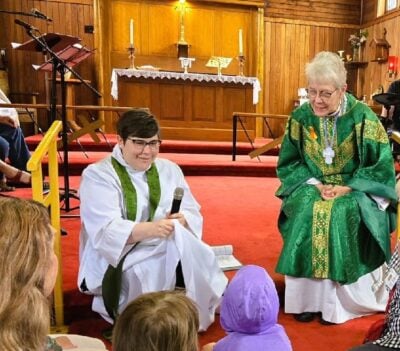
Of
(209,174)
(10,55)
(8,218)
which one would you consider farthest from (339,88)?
(10,55)

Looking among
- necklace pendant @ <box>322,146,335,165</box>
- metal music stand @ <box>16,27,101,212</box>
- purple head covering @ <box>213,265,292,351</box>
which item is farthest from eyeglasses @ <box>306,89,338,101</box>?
metal music stand @ <box>16,27,101,212</box>

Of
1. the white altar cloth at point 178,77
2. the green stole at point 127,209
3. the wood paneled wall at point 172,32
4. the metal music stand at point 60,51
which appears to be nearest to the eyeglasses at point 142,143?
the green stole at point 127,209

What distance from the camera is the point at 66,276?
2529 millimetres

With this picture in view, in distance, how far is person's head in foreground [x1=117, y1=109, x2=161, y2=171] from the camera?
205 centimetres

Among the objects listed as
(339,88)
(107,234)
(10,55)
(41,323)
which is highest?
(10,55)

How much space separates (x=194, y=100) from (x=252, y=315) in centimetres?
596

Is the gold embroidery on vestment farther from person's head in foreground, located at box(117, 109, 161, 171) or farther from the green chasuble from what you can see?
person's head in foreground, located at box(117, 109, 161, 171)

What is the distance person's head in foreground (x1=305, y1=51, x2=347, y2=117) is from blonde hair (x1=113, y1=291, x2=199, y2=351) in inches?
60.5

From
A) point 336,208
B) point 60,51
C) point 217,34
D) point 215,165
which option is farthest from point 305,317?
point 217,34

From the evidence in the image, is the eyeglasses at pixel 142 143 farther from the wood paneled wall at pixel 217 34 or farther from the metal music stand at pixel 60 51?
the wood paneled wall at pixel 217 34

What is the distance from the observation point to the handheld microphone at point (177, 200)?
6.55ft

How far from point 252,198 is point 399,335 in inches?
124

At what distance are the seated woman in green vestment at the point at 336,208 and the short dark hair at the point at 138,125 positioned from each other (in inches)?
33.3

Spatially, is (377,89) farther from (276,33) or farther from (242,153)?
(242,153)
